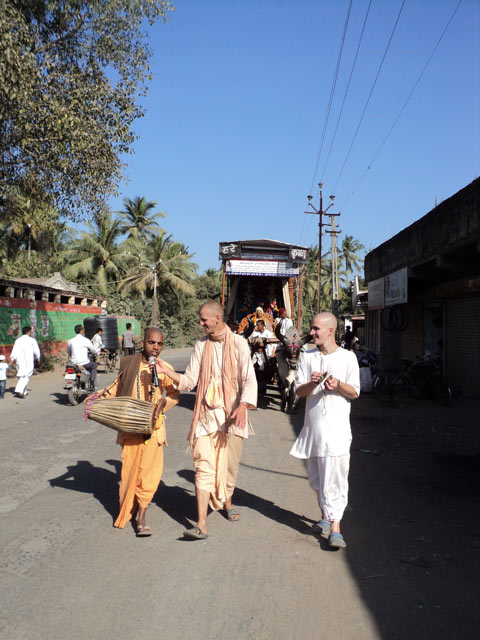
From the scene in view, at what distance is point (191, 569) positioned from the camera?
3.90m

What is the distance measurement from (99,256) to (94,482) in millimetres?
38991

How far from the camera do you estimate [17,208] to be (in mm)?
16062

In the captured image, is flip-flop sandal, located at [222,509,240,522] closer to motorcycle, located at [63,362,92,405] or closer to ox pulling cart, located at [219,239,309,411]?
ox pulling cart, located at [219,239,309,411]

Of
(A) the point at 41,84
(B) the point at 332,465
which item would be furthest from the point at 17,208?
(B) the point at 332,465

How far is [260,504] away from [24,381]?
9678mm

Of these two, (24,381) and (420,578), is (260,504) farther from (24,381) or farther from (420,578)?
(24,381)

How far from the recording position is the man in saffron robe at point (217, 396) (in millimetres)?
4625

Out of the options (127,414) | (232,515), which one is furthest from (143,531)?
(127,414)

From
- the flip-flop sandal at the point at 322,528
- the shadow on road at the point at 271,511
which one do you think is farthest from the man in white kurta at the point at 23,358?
the flip-flop sandal at the point at 322,528

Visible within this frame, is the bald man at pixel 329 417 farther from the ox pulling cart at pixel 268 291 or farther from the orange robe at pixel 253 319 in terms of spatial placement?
the orange robe at pixel 253 319

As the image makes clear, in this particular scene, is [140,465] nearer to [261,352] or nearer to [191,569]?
[191,569]

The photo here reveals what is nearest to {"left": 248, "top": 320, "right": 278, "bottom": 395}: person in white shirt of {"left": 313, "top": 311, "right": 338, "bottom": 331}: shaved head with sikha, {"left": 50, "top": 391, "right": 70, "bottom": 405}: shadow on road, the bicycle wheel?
the bicycle wheel

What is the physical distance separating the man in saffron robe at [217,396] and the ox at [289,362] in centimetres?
613

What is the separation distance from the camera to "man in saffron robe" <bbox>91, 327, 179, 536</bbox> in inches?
183
